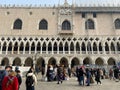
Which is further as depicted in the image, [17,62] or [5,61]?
[17,62]

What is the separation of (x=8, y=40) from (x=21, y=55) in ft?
14.1

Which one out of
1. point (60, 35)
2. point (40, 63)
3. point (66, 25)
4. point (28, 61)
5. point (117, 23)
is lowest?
point (40, 63)

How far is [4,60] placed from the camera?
39188 mm

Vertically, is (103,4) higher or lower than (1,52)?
higher

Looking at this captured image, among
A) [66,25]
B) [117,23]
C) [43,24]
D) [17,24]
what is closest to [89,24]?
[66,25]

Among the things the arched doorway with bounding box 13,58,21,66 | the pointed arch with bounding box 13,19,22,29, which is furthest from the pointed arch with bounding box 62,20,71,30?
the arched doorway with bounding box 13,58,21,66

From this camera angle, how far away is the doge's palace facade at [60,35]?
124 ft

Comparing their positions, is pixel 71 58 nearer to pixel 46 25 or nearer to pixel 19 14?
pixel 46 25

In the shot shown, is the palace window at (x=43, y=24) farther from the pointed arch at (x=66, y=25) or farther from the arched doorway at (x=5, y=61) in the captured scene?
the arched doorway at (x=5, y=61)

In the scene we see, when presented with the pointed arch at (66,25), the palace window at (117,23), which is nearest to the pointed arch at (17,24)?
the pointed arch at (66,25)

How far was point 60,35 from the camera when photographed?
39406mm

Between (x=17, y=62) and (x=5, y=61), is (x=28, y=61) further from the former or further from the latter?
(x=5, y=61)

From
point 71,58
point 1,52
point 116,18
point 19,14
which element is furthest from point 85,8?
point 1,52

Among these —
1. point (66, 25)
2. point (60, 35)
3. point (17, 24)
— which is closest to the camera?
point (60, 35)
